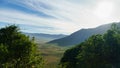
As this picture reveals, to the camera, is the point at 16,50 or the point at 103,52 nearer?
the point at 16,50

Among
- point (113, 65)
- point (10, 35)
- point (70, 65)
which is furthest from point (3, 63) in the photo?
point (70, 65)

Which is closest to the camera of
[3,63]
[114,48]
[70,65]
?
[3,63]

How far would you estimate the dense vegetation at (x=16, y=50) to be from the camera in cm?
5491

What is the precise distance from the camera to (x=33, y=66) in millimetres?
61531

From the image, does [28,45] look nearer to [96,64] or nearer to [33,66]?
[33,66]

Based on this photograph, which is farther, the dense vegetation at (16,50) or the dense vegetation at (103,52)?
the dense vegetation at (103,52)

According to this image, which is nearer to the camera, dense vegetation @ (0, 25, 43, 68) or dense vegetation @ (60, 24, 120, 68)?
dense vegetation @ (0, 25, 43, 68)

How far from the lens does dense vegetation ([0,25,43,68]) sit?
180 ft

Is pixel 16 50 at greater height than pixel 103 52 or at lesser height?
greater

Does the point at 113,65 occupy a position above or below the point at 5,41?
below

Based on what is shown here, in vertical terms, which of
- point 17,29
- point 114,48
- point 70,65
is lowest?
point 70,65

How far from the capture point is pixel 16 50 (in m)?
57.2

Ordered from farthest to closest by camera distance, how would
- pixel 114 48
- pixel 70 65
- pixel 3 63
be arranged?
1. pixel 70 65
2. pixel 114 48
3. pixel 3 63

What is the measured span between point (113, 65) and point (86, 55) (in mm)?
7605
